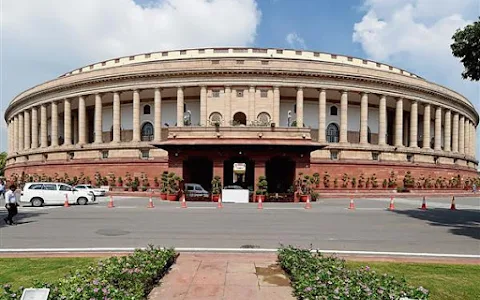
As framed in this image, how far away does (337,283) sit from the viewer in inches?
203

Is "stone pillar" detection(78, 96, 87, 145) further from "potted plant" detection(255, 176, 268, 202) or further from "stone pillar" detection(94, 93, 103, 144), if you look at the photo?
"potted plant" detection(255, 176, 268, 202)

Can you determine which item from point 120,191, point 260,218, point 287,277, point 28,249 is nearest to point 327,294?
point 287,277

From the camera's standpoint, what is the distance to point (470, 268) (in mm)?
7746

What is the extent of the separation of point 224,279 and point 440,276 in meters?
4.67

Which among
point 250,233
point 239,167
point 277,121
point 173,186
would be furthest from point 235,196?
point 277,121

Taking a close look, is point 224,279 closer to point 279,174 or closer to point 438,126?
point 279,174

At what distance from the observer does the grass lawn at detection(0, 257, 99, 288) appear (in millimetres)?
6579

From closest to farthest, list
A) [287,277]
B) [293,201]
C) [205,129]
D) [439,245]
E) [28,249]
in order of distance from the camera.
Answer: [287,277] < [28,249] < [439,245] < [293,201] < [205,129]

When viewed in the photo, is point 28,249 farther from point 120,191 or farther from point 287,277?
point 120,191

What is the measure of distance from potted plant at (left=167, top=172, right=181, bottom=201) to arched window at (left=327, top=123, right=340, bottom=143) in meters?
27.8

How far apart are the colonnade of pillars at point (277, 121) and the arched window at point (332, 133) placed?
3.08m

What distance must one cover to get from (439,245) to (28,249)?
1289cm

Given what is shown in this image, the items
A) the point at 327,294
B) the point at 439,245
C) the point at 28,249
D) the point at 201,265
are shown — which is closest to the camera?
the point at 327,294

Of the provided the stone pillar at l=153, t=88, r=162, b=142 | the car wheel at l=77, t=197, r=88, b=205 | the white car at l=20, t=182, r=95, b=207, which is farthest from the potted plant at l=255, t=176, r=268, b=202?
the stone pillar at l=153, t=88, r=162, b=142
